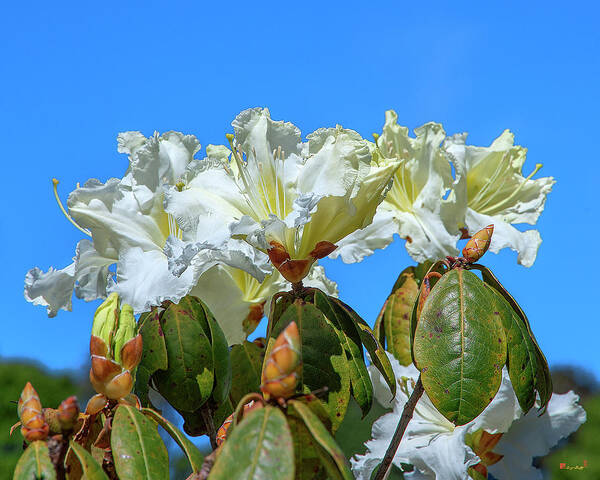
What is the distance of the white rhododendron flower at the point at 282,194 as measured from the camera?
1.21m

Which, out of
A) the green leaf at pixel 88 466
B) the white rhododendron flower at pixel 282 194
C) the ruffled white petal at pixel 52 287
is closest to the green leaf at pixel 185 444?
the green leaf at pixel 88 466

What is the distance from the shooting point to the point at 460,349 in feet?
3.70

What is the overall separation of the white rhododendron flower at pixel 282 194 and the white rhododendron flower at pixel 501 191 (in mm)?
697

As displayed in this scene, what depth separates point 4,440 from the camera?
37.9 feet

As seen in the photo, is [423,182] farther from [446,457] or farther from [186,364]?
[186,364]

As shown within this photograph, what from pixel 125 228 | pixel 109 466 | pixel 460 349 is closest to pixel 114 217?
pixel 125 228

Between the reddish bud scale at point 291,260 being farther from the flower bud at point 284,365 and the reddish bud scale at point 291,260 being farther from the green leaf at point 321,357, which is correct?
the flower bud at point 284,365

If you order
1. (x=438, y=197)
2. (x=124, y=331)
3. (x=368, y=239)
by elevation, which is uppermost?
(x=438, y=197)

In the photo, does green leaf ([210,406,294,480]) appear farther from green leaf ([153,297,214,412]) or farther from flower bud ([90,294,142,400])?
green leaf ([153,297,214,412])

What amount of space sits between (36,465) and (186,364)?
1.34ft

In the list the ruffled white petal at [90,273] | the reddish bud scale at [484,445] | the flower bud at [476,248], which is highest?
the ruffled white petal at [90,273]

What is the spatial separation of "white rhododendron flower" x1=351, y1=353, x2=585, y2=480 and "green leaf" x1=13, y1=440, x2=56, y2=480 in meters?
0.79

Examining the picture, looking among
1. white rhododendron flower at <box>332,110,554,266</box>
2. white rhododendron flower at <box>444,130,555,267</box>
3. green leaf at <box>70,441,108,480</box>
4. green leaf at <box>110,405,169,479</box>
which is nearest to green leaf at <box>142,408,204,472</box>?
green leaf at <box>110,405,169,479</box>

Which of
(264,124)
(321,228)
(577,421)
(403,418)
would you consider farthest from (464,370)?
(577,421)
